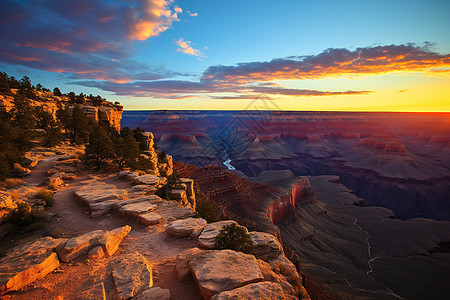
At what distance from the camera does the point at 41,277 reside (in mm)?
Answer: 5875

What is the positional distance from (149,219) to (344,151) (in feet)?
458

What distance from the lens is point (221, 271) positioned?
5465 millimetres

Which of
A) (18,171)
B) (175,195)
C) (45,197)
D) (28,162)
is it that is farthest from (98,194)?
(28,162)

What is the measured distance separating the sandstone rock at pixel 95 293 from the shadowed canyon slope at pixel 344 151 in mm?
82730

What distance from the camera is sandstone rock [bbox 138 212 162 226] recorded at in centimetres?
981

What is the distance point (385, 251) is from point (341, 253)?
28.6 feet

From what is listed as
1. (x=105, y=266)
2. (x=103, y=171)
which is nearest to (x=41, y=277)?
(x=105, y=266)

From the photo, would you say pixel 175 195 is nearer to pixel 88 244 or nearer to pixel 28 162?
pixel 88 244

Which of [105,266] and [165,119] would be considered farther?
[165,119]

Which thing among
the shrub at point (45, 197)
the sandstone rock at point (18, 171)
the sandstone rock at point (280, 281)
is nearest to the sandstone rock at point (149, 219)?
the sandstone rock at point (280, 281)

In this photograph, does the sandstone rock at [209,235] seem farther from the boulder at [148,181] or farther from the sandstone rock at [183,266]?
the boulder at [148,181]

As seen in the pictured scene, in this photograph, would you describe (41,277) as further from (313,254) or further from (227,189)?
(313,254)

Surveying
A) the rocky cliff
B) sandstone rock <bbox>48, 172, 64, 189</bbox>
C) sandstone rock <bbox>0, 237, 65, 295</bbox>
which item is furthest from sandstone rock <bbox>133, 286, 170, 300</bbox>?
the rocky cliff

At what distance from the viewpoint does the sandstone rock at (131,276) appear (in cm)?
520
